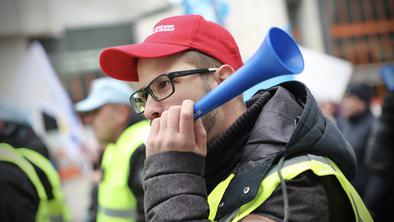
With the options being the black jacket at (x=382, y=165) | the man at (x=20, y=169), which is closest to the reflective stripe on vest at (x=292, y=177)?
the man at (x=20, y=169)

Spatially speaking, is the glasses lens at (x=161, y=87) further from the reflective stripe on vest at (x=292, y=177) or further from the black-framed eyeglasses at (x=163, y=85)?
the reflective stripe on vest at (x=292, y=177)

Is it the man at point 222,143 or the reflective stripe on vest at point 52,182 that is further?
the reflective stripe on vest at point 52,182

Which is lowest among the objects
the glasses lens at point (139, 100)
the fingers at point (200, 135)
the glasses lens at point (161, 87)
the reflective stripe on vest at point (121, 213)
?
the reflective stripe on vest at point (121, 213)

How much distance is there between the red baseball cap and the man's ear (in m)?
0.02

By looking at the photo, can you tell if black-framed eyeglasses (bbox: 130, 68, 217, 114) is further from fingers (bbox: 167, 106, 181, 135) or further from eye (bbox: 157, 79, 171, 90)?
fingers (bbox: 167, 106, 181, 135)

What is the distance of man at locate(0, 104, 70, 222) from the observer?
155cm

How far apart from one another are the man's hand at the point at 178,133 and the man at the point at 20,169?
524 millimetres

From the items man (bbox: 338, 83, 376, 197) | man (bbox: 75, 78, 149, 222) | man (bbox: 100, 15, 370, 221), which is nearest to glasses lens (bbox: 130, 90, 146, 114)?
man (bbox: 100, 15, 370, 221)

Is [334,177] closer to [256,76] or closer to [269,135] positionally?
[269,135]

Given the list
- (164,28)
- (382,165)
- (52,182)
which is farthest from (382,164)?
(164,28)

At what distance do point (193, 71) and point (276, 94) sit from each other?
24 cm

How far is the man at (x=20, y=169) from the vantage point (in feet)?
5.08

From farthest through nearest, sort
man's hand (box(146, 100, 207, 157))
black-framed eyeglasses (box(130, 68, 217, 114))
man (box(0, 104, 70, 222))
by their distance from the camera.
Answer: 1. man (box(0, 104, 70, 222))
2. black-framed eyeglasses (box(130, 68, 217, 114))
3. man's hand (box(146, 100, 207, 157))

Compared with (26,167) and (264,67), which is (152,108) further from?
(26,167)
